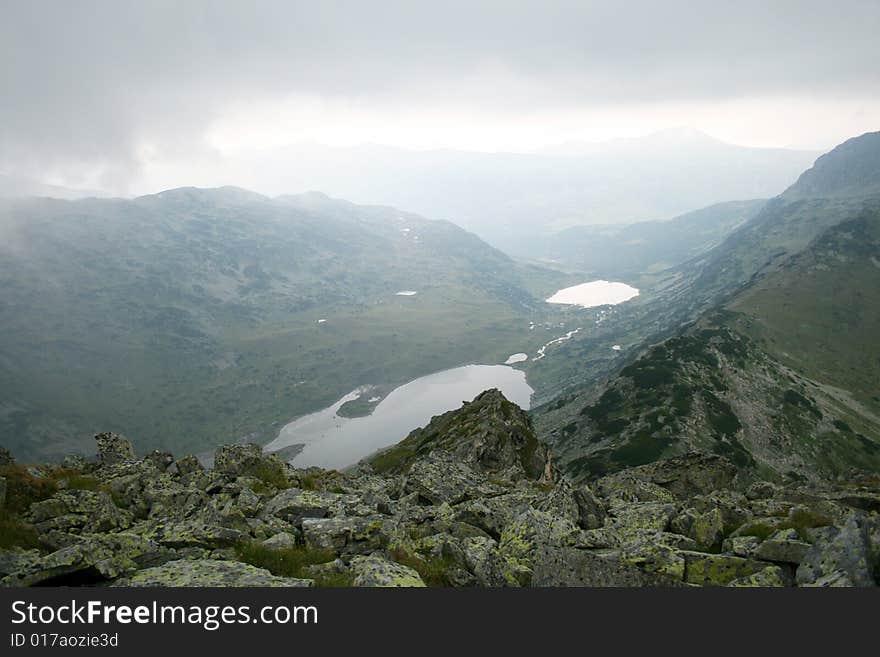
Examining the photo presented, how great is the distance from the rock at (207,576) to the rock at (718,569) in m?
11.5

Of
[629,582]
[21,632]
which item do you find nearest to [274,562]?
[21,632]

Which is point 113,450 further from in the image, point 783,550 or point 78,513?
point 783,550

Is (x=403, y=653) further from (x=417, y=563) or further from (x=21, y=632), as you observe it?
(x=21, y=632)

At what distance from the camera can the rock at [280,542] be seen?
57.5 feet

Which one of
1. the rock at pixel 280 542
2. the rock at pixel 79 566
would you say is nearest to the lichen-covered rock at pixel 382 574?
the rock at pixel 280 542

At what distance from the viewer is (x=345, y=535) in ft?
63.0

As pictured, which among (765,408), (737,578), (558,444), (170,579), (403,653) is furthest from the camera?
(558,444)

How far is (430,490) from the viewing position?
31.8 meters

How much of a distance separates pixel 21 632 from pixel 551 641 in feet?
40.6

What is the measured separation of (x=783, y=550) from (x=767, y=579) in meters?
1.74

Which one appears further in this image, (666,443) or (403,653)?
(666,443)

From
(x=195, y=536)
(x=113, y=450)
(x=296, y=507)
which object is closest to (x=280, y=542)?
(x=195, y=536)

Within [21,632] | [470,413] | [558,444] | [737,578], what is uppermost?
[21,632]

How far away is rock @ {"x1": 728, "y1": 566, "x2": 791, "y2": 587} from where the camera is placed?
1374 centimetres
